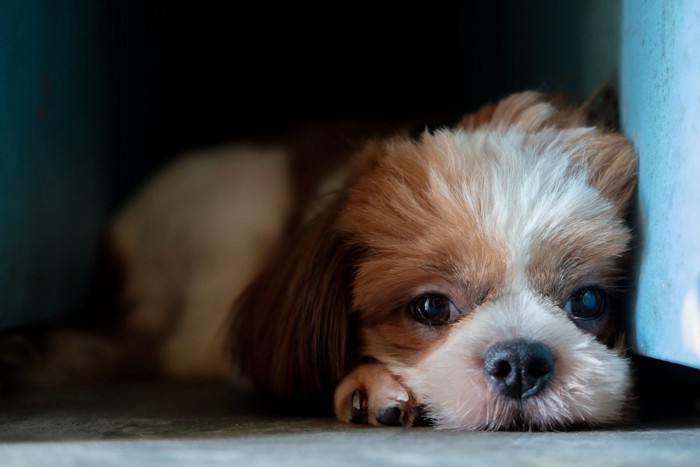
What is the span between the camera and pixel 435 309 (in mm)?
1794

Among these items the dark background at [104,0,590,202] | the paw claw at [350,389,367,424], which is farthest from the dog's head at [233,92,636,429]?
the dark background at [104,0,590,202]

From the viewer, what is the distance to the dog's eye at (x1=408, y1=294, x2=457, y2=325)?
1.79 m

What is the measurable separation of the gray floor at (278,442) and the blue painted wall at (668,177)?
0.60 feet

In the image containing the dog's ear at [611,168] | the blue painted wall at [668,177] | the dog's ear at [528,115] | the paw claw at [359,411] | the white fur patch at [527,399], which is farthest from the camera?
the dog's ear at [528,115]

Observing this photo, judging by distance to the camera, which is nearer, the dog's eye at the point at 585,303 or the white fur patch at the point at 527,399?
the white fur patch at the point at 527,399

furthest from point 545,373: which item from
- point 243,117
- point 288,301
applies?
point 243,117

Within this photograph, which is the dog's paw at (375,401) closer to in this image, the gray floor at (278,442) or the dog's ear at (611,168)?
the gray floor at (278,442)

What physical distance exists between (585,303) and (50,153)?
1456 millimetres

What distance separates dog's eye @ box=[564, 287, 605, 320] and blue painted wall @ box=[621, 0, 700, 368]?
8cm

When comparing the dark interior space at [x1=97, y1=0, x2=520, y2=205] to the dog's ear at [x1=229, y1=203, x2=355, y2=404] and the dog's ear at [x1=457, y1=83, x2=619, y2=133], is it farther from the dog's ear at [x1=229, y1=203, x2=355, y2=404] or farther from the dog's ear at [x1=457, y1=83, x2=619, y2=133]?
the dog's ear at [x1=229, y1=203, x2=355, y2=404]

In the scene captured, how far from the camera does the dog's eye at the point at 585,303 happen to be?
179cm

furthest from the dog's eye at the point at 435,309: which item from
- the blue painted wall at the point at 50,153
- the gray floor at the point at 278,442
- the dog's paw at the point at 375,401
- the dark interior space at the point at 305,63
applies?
the dark interior space at the point at 305,63

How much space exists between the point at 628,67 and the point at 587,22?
1.69 ft

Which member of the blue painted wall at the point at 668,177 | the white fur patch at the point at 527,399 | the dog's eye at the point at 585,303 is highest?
the blue painted wall at the point at 668,177
